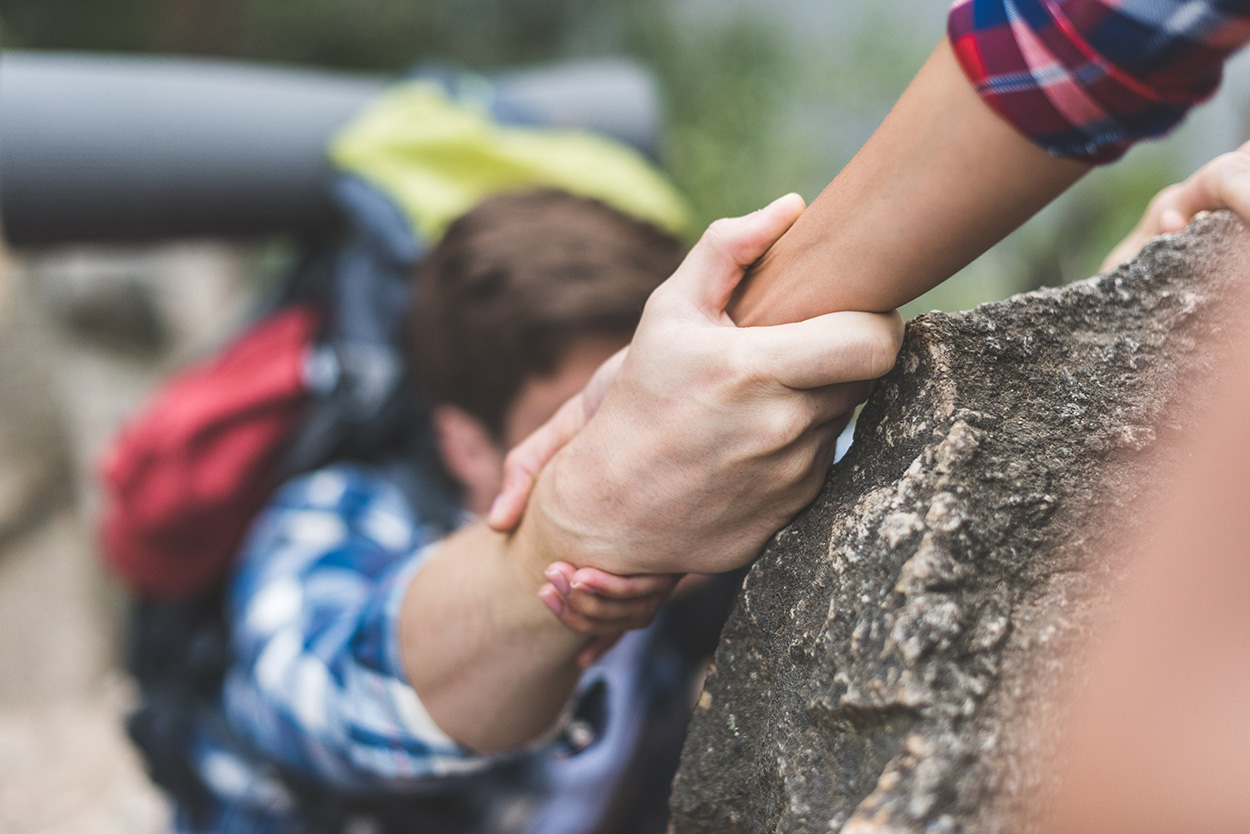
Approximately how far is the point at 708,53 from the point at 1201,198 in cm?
494

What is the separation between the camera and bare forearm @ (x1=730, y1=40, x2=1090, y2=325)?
1.78 ft

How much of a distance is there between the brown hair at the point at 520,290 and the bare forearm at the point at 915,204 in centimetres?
65

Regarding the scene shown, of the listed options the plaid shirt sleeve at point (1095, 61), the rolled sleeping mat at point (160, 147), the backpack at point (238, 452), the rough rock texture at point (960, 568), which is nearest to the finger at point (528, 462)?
the rough rock texture at point (960, 568)

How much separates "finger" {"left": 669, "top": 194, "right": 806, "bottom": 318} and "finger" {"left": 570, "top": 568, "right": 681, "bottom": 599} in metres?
0.23

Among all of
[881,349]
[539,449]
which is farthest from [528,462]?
[881,349]

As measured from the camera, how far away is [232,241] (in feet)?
7.50

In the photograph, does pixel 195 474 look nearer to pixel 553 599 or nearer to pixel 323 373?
pixel 323 373

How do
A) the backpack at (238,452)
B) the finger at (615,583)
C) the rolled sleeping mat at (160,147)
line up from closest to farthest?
the finger at (615,583) → the backpack at (238,452) → the rolled sleeping mat at (160,147)

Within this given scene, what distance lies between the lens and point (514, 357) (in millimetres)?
1309

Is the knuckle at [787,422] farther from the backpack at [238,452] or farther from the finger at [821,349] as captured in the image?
the backpack at [238,452]

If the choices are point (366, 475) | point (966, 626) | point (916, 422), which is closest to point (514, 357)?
point (366, 475)

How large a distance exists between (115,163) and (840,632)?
1.96 metres

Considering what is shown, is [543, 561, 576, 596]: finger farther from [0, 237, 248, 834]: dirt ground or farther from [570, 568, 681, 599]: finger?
[0, 237, 248, 834]: dirt ground

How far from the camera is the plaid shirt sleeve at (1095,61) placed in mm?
480
